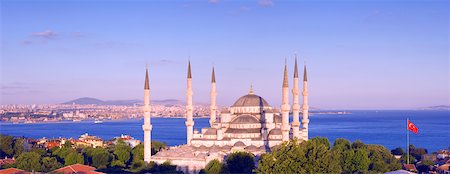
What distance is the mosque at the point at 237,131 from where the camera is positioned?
2603 cm

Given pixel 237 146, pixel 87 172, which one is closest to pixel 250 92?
pixel 237 146

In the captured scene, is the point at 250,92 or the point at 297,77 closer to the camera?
the point at 297,77

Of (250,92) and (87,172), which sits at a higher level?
(250,92)

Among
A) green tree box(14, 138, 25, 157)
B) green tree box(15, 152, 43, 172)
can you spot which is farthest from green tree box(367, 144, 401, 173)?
green tree box(14, 138, 25, 157)

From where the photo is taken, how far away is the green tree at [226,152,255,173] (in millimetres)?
23797

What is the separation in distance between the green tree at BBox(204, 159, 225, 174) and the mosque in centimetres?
126

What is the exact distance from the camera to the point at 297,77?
28.1 metres

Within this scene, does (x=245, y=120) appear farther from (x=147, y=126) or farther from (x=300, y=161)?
(x=300, y=161)

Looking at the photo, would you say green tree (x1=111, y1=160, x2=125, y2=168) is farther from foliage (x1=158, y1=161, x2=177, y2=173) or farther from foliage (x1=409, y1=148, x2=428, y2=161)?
foliage (x1=409, y1=148, x2=428, y2=161)

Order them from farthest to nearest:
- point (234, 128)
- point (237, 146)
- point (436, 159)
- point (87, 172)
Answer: point (436, 159) → point (234, 128) → point (237, 146) → point (87, 172)

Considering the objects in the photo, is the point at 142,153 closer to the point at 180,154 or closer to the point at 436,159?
the point at 180,154

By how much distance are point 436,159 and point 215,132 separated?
1259 centimetres

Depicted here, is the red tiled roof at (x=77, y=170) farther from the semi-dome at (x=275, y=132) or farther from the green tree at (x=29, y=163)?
the semi-dome at (x=275, y=132)

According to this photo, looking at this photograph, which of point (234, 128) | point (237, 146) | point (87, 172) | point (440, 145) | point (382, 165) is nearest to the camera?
point (87, 172)
